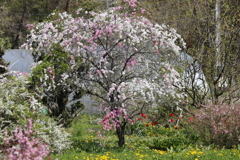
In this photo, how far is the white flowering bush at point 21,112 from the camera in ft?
22.5

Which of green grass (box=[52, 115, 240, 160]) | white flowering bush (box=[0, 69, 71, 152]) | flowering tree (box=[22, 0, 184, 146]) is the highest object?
flowering tree (box=[22, 0, 184, 146])

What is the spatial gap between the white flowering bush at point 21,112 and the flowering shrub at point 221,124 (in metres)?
3.81

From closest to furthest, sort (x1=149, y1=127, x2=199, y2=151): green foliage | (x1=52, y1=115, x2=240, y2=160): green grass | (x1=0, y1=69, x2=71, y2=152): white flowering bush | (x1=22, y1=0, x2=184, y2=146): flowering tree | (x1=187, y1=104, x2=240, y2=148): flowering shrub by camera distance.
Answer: (x1=0, y1=69, x2=71, y2=152): white flowering bush < (x1=52, y1=115, x2=240, y2=160): green grass < (x1=22, y1=0, x2=184, y2=146): flowering tree < (x1=187, y1=104, x2=240, y2=148): flowering shrub < (x1=149, y1=127, x2=199, y2=151): green foliage

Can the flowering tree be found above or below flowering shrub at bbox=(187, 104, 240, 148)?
above

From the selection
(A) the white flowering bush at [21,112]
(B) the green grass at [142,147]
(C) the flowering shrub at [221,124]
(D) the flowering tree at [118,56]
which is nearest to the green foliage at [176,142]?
(B) the green grass at [142,147]

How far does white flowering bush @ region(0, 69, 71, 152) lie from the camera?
6844 millimetres

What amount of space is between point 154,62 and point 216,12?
6.22 metres

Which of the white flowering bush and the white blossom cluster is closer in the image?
the white flowering bush

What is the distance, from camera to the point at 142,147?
9234 millimetres

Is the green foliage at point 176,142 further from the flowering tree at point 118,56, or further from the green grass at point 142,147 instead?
the flowering tree at point 118,56

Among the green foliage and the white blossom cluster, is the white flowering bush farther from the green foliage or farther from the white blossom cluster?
the green foliage

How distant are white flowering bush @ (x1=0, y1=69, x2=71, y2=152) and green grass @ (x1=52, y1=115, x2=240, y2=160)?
0.40 m

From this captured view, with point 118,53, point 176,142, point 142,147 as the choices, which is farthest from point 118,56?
point 176,142

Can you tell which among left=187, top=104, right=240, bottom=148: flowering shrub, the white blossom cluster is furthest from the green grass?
the white blossom cluster
